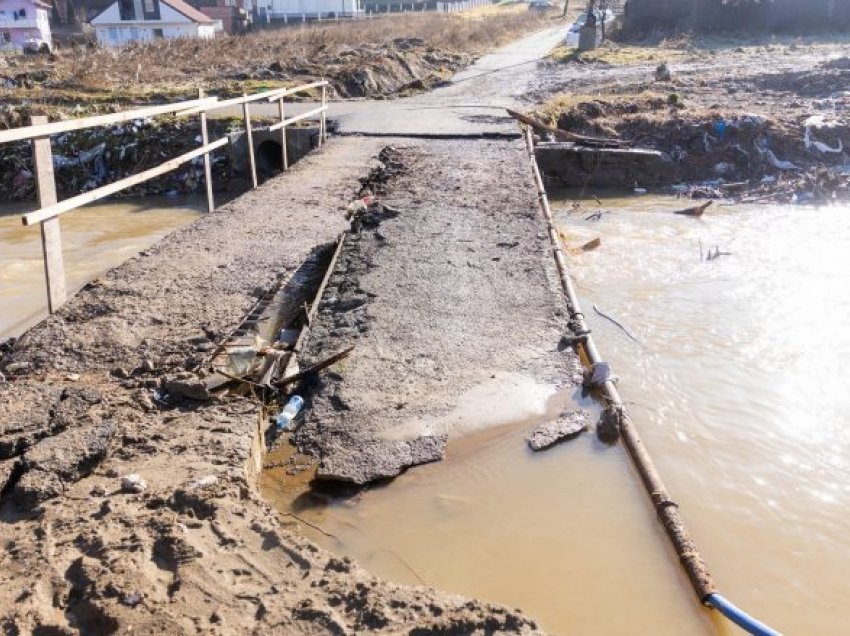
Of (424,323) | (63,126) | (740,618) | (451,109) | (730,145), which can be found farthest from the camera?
(451,109)

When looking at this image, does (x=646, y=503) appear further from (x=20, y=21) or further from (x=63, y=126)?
(x=20, y=21)

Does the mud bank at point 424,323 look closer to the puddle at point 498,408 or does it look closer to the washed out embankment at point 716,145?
the puddle at point 498,408

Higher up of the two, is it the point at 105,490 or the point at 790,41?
the point at 790,41

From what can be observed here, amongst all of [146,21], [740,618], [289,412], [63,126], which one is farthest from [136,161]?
[146,21]

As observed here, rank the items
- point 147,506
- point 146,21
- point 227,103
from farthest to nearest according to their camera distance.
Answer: point 146,21, point 227,103, point 147,506

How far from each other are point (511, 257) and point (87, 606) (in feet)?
16.9

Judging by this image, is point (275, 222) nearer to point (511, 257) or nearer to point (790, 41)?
point (511, 257)

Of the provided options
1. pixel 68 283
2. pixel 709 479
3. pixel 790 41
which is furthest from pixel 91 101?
pixel 790 41

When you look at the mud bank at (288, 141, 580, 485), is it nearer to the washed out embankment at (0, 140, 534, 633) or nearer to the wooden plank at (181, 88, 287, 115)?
the washed out embankment at (0, 140, 534, 633)

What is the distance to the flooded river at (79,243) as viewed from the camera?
8.62 metres

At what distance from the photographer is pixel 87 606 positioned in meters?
2.82

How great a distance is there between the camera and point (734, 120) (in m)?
14.4

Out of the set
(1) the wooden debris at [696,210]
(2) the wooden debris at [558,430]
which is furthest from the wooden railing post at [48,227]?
(1) the wooden debris at [696,210]

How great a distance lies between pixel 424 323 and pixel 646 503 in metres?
2.30
